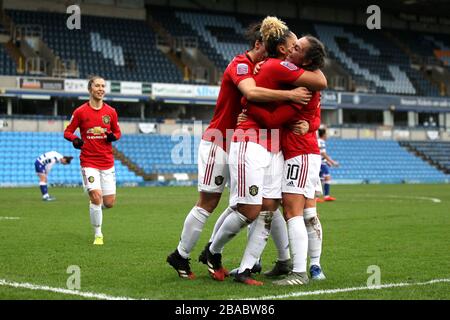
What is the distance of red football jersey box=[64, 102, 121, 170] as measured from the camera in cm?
1143

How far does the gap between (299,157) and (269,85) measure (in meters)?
0.78

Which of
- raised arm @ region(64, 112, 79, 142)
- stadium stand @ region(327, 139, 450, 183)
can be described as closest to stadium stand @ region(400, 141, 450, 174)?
stadium stand @ region(327, 139, 450, 183)

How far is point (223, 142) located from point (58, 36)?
120 feet

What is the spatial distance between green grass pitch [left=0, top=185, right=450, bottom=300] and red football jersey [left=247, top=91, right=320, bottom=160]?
1.31 metres

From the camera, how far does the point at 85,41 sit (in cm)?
4341

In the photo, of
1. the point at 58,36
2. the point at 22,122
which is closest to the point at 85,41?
the point at 58,36

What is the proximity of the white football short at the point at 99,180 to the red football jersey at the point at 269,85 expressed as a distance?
174 inches

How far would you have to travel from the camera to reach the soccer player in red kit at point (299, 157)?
7312 mm

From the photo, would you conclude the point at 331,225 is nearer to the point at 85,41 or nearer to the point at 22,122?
the point at 22,122

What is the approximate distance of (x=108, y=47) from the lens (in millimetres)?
43938

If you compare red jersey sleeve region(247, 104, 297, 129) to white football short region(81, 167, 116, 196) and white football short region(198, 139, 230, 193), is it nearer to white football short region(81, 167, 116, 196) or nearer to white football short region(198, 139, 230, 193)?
white football short region(198, 139, 230, 193)

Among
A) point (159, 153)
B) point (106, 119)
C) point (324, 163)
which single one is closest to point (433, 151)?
point (159, 153)

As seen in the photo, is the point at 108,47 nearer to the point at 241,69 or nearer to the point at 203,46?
the point at 203,46

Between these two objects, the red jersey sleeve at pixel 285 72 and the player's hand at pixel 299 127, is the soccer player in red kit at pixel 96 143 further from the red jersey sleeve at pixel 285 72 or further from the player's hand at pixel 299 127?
the red jersey sleeve at pixel 285 72
